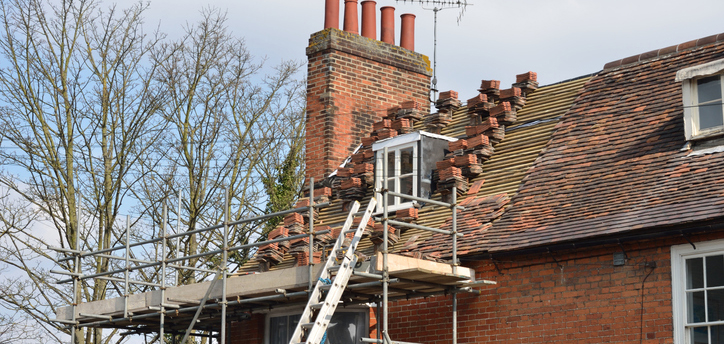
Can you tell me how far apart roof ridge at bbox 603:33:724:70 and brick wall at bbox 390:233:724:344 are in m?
4.69

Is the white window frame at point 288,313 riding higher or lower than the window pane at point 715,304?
higher

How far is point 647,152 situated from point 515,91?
12.9 feet

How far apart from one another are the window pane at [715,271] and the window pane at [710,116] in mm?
2217

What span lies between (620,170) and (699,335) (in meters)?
2.81

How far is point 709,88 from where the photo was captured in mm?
13234

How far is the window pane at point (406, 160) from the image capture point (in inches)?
661

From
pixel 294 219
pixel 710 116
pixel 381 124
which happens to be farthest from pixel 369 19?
pixel 710 116

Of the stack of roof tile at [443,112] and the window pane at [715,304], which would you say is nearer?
the window pane at [715,304]

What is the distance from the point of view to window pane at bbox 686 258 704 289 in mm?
11538

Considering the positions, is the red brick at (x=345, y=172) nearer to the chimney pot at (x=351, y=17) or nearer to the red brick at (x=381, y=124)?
the red brick at (x=381, y=124)

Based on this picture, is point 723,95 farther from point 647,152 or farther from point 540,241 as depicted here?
point 540,241

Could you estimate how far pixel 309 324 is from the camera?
12.4 m

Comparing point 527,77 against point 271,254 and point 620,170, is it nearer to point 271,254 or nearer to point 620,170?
point 620,170

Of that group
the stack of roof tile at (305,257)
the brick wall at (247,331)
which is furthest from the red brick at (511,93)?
the brick wall at (247,331)
